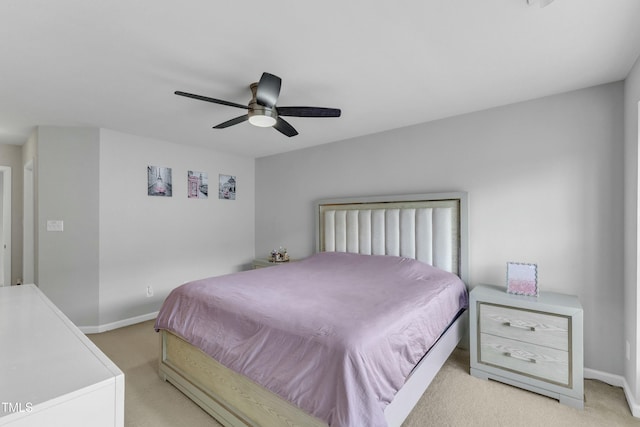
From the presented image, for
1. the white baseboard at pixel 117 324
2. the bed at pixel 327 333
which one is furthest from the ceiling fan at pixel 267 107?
the white baseboard at pixel 117 324

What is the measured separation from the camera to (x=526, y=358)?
2.19 meters

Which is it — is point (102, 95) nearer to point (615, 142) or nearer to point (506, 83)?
point (506, 83)

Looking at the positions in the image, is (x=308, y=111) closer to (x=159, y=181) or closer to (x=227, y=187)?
(x=159, y=181)

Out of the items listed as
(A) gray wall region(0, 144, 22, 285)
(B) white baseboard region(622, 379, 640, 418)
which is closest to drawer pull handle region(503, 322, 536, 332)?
(B) white baseboard region(622, 379, 640, 418)

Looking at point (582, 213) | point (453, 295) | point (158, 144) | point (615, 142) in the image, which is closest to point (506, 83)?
point (615, 142)

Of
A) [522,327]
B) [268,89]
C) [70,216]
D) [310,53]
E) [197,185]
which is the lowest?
[522,327]

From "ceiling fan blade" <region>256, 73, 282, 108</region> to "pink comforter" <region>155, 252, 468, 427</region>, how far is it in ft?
4.56

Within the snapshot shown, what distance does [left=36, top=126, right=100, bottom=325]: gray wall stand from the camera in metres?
3.30

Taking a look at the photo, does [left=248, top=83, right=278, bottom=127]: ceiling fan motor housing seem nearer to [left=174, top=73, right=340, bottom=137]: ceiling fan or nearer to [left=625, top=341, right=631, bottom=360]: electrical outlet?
[left=174, top=73, right=340, bottom=137]: ceiling fan

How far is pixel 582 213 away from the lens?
2.41m

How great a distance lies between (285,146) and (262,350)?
317 centimetres

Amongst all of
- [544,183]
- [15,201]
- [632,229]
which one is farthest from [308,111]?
[15,201]

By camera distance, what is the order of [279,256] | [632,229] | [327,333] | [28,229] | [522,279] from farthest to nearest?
[279,256] → [28,229] → [522,279] → [632,229] → [327,333]

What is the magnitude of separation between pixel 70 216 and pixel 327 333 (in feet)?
11.6
